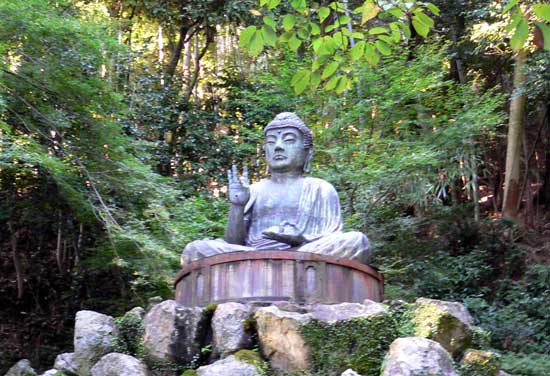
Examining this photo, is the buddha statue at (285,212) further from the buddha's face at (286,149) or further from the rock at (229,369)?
the rock at (229,369)

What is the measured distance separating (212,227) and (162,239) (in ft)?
2.42

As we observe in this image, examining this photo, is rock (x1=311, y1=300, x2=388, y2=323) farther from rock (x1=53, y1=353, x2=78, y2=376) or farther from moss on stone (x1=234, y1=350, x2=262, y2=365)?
rock (x1=53, y1=353, x2=78, y2=376)

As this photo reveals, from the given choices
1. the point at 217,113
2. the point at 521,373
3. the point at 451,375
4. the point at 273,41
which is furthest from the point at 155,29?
the point at 451,375

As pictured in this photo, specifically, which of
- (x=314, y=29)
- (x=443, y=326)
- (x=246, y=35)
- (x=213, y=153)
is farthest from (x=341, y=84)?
(x=213, y=153)

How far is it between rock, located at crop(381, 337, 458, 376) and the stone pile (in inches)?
2.5

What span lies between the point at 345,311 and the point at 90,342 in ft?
5.86

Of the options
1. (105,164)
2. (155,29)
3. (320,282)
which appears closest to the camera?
(320,282)

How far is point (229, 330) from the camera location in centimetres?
647

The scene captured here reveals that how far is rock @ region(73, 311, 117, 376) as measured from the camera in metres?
6.59

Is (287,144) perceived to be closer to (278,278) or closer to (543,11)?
(278,278)

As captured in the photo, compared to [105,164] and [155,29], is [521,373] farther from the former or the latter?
[155,29]

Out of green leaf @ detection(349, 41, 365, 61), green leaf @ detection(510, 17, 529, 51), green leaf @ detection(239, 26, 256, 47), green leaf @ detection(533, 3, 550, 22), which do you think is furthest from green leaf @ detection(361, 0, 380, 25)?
green leaf @ detection(533, 3, 550, 22)

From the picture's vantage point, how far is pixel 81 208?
38.2 feet

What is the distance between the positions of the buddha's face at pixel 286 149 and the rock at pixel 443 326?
→ 235cm
